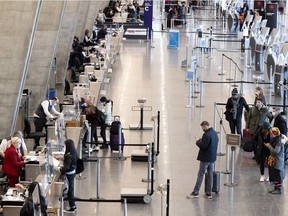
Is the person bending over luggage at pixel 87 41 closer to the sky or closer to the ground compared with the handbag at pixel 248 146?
closer to the sky

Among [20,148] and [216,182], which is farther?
[20,148]

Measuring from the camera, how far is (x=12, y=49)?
19.7 m

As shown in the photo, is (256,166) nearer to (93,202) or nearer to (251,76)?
(93,202)

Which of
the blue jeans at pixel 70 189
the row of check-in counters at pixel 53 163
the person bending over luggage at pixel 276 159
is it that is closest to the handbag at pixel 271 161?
the person bending over luggage at pixel 276 159

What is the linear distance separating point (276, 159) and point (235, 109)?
13.3 feet

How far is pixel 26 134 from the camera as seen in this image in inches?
821

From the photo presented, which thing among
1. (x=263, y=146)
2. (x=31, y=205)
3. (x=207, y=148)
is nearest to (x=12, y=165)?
(x=31, y=205)

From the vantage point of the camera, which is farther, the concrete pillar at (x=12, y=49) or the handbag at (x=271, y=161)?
the concrete pillar at (x=12, y=49)

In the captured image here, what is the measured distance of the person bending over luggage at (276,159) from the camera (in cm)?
1730

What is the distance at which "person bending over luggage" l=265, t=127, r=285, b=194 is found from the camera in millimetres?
17297

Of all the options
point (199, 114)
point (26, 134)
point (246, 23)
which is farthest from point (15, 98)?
point (246, 23)

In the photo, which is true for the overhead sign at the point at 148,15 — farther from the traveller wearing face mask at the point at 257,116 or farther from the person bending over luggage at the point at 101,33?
the traveller wearing face mask at the point at 257,116

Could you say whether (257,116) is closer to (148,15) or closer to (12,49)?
(12,49)

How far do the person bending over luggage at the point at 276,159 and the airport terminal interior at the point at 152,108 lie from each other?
0.28m
